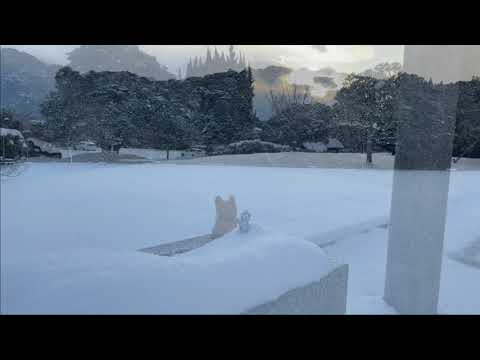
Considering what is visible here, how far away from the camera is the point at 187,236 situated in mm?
1888

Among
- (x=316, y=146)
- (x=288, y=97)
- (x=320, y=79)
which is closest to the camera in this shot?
(x=320, y=79)

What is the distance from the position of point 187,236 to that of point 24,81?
122 cm

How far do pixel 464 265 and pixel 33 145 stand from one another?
371 cm

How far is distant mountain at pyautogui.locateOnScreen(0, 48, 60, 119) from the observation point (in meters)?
1.17

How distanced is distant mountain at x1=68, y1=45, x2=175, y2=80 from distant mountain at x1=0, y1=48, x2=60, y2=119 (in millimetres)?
125

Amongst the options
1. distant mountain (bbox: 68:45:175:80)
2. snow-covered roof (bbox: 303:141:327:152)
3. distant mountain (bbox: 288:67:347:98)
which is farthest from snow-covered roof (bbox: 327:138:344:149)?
distant mountain (bbox: 68:45:175:80)

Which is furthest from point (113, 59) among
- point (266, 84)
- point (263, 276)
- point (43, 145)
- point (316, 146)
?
point (316, 146)

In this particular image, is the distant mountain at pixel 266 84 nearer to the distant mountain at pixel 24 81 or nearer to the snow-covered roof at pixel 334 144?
the snow-covered roof at pixel 334 144

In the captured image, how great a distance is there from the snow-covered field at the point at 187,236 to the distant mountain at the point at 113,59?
0.54 m

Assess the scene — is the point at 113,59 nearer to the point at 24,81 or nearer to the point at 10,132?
the point at 24,81

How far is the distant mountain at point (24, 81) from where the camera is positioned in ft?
3.85

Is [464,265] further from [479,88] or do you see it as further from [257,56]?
[257,56]

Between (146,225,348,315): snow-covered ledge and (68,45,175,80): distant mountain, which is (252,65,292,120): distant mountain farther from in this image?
(146,225,348,315): snow-covered ledge
